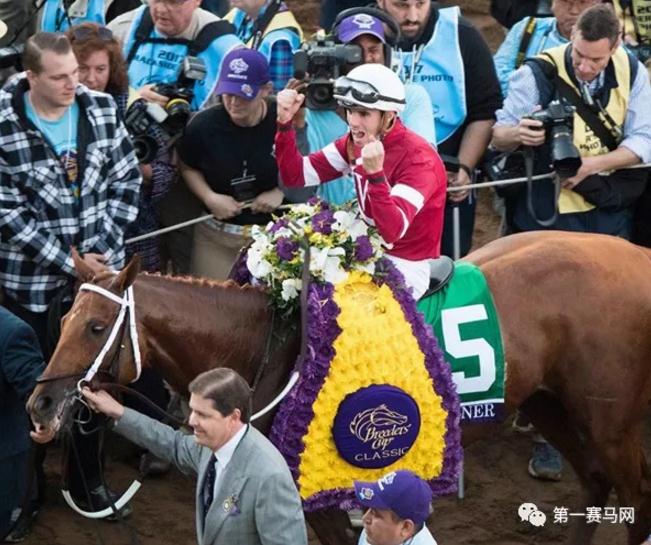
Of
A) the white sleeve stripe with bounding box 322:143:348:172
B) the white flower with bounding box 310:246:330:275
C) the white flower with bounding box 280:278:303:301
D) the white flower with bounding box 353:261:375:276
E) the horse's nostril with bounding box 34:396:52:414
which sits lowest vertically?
the horse's nostril with bounding box 34:396:52:414

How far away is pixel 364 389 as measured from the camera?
270 inches

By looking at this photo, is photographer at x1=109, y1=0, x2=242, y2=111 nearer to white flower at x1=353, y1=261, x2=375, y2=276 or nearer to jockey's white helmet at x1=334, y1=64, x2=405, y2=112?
jockey's white helmet at x1=334, y1=64, x2=405, y2=112

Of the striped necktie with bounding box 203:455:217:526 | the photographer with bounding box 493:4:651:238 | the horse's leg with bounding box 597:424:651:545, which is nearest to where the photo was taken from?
the striped necktie with bounding box 203:455:217:526

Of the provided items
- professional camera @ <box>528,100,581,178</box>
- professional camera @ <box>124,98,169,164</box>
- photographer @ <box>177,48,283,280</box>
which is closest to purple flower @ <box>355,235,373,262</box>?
photographer @ <box>177,48,283,280</box>

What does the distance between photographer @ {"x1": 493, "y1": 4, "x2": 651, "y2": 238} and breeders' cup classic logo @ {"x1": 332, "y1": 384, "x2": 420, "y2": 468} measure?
235 cm

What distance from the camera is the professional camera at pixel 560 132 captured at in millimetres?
8648

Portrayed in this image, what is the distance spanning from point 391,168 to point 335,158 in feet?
1.66

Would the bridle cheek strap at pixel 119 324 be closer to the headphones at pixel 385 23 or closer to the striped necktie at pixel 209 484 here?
the striped necktie at pixel 209 484

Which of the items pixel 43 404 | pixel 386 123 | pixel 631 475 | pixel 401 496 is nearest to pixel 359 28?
pixel 386 123

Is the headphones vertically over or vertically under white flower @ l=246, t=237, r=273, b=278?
over

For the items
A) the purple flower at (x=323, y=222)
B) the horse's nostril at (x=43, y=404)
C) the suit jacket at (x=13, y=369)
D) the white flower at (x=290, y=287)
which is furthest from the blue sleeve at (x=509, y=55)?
the horse's nostril at (x=43, y=404)

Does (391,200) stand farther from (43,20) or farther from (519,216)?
(43,20)

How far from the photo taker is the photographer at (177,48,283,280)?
28.4 ft

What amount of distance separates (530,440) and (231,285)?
330cm
